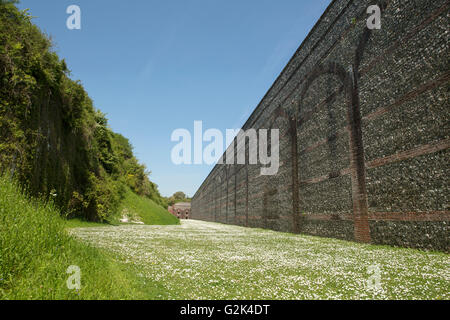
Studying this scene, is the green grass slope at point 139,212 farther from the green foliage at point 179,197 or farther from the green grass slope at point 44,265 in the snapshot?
the green foliage at point 179,197

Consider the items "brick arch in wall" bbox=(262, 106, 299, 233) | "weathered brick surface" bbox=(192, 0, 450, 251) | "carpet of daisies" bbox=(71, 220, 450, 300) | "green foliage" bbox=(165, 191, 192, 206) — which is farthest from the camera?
"green foliage" bbox=(165, 191, 192, 206)

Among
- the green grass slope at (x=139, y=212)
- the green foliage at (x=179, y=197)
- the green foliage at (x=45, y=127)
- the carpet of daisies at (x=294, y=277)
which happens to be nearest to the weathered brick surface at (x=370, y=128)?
the carpet of daisies at (x=294, y=277)

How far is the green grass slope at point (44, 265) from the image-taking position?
9.21 ft

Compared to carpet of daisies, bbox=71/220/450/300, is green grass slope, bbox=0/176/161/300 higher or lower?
higher

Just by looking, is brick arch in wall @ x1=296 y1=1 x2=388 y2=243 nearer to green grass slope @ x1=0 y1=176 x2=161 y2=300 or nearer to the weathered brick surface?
the weathered brick surface

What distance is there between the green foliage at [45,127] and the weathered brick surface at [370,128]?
996cm

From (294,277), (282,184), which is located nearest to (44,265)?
(294,277)

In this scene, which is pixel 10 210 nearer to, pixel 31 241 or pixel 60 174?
pixel 31 241

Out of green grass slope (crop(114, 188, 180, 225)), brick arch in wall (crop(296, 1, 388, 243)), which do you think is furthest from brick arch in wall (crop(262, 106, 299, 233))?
green grass slope (crop(114, 188, 180, 225))

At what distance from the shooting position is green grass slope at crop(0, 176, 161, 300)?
9.21 feet

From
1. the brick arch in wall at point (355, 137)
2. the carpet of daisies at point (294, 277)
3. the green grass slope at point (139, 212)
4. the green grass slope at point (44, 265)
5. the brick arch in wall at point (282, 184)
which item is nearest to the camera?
the green grass slope at point (44, 265)

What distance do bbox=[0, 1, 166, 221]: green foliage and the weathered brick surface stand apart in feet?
32.7

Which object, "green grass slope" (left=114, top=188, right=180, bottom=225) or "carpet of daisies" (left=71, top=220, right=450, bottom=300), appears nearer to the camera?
"carpet of daisies" (left=71, top=220, right=450, bottom=300)

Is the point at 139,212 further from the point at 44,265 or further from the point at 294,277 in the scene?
the point at 294,277
